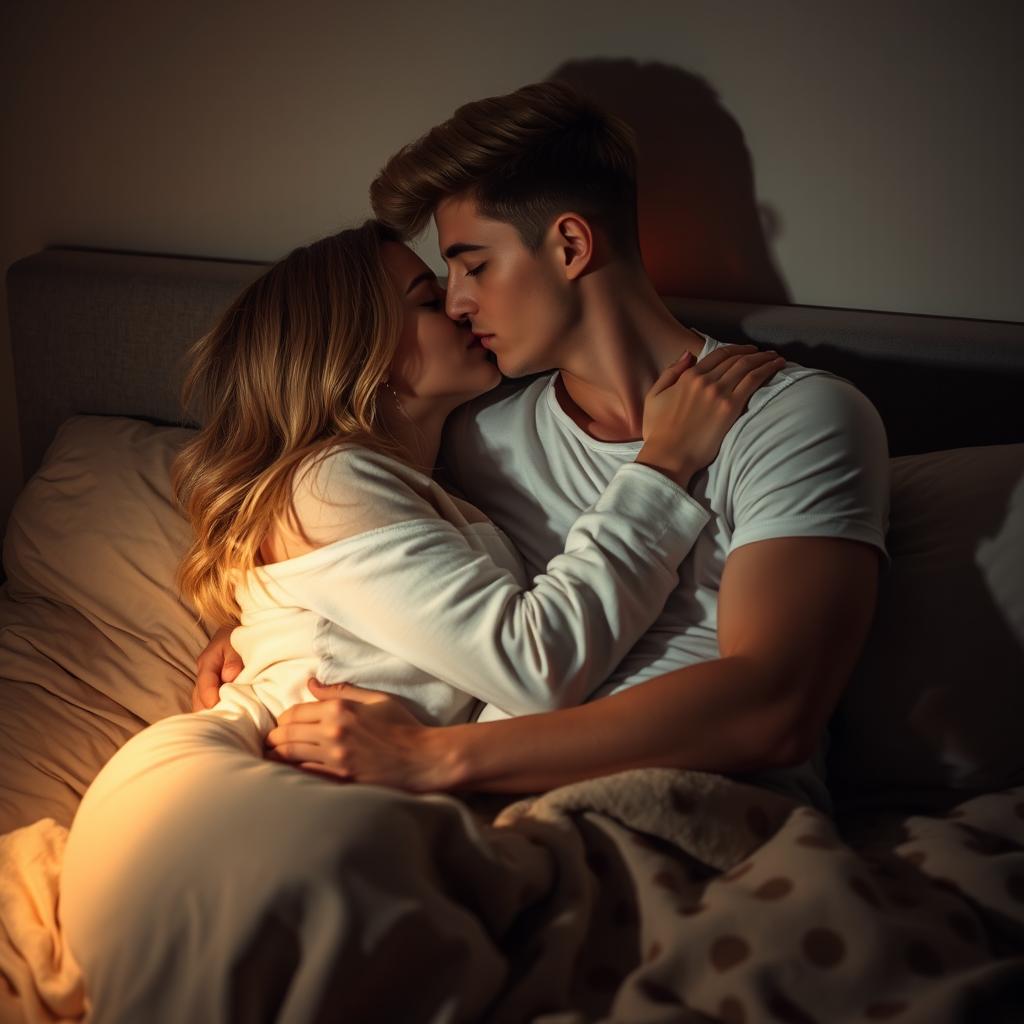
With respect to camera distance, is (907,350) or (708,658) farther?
(907,350)

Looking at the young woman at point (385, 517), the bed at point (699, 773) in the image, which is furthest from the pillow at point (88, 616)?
the young woman at point (385, 517)

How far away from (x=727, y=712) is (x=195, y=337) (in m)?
1.20

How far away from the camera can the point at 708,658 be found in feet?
4.56

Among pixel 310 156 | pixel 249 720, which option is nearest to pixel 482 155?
pixel 310 156

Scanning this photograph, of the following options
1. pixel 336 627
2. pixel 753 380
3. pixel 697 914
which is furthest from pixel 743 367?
pixel 697 914

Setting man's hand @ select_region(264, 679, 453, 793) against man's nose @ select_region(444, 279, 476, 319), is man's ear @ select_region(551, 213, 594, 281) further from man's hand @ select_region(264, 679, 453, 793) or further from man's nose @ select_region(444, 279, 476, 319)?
man's hand @ select_region(264, 679, 453, 793)

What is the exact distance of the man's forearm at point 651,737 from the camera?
3.97 ft

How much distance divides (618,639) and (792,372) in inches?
16.8

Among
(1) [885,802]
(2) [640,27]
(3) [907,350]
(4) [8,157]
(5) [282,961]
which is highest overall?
(2) [640,27]

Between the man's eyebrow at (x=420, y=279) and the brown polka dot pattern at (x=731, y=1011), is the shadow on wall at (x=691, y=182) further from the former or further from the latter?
the brown polka dot pattern at (x=731, y=1011)

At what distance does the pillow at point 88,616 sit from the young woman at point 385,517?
132mm

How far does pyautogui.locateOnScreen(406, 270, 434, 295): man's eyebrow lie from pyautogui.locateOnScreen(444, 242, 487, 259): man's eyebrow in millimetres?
36

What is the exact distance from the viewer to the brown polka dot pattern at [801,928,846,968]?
94cm

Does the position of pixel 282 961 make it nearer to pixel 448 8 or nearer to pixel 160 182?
pixel 448 8
